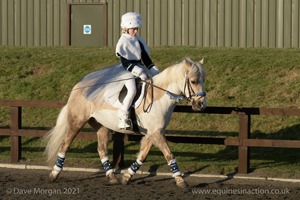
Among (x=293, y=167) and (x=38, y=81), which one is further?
(x=38, y=81)

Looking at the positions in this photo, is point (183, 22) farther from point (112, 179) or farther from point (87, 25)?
point (112, 179)

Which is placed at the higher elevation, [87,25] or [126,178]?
[87,25]

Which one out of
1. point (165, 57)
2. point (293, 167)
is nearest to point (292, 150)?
point (293, 167)

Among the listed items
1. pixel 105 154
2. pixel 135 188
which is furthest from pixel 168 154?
pixel 105 154

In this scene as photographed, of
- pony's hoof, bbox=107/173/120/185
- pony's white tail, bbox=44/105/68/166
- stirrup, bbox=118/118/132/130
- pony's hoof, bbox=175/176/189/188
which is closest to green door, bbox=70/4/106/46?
pony's white tail, bbox=44/105/68/166

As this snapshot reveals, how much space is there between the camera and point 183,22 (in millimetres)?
27234

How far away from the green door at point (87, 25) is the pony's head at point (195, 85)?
50.1ft

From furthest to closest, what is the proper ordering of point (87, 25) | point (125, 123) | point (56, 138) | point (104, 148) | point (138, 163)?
point (87, 25) → point (56, 138) → point (104, 148) → point (138, 163) → point (125, 123)

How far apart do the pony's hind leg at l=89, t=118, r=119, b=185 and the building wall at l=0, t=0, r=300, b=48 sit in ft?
42.6

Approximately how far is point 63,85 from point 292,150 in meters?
6.67

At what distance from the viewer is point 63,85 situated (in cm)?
2144

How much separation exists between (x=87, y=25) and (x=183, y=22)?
10.6ft

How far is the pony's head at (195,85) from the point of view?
13000mm

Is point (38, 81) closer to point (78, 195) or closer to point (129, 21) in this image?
point (129, 21)
